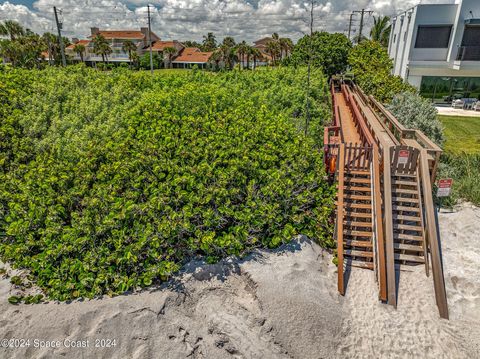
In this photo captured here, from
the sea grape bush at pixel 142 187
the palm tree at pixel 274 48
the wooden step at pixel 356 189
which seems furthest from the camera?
the palm tree at pixel 274 48

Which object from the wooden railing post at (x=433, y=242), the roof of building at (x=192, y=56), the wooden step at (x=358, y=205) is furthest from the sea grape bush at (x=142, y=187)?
the roof of building at (x=192, y=56)

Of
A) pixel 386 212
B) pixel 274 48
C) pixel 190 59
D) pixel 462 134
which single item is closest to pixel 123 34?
pixel 190 59

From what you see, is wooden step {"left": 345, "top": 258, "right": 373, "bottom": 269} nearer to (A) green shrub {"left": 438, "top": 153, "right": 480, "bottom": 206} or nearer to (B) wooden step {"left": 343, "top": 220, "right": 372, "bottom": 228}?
(B) wooden step {"left": 343, "top": 220, "right": 372, "bottom": 228}

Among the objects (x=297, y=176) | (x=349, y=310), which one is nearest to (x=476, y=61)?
(x=297, y=176)

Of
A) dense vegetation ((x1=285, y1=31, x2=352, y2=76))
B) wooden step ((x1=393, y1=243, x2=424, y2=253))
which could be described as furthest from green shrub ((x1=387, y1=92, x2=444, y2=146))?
dense vegetation ((x1=285, y1=31, x2=352, y2=76))

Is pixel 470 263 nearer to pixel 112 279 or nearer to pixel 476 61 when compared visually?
pixel 112 279

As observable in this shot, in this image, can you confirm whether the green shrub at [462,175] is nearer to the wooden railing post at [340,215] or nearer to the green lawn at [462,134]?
the green lawn at [462,134]
